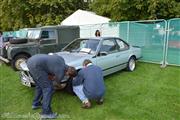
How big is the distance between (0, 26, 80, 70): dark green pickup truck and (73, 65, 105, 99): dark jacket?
5.12 metres

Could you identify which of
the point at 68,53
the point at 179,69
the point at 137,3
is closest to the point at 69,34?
the point at 68,53

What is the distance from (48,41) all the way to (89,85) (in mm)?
6083

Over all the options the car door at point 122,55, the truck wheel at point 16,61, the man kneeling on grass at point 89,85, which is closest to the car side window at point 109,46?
the car door at point 122,55

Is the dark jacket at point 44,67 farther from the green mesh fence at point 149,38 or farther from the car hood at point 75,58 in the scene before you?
the green mesh fence at point 149,38

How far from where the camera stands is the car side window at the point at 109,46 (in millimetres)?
7954

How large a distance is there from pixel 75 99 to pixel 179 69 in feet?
16.5

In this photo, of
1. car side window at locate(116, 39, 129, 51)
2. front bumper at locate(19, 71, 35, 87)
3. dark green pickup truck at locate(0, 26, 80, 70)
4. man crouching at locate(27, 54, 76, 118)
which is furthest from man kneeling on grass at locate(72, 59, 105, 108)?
dark green pickup truck at locate(0, 26, 80, 70)

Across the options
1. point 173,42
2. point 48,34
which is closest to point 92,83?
point 173,42

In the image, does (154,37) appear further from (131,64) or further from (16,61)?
(16,61)

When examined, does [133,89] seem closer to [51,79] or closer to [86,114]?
[86,114]

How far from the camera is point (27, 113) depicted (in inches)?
216

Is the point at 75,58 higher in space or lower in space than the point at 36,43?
lower

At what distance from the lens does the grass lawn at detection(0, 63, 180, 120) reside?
5297mm

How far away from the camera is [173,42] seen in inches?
378
